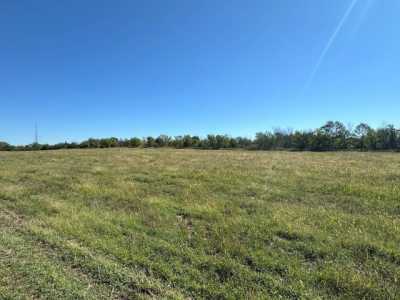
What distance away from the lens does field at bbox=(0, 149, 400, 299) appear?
3.63 meters

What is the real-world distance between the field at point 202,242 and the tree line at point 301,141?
46085 millimetres

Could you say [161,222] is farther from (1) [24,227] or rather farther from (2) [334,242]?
→ (2) [334,242]

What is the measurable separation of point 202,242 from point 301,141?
207ft

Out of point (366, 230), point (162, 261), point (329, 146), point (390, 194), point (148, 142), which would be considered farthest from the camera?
point (329, 146)

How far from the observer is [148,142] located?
56406 millimetres

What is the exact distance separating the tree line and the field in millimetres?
46085

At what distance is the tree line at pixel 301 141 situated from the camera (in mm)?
56703

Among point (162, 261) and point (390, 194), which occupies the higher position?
point (390, 194)

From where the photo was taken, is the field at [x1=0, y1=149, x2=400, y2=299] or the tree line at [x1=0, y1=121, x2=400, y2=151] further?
the tree line at [x1=0, y1=121, x2=400, y2=151]

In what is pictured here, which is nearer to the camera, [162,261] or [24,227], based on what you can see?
[162,261]

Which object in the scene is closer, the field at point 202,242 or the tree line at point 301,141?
the field at point 202,242

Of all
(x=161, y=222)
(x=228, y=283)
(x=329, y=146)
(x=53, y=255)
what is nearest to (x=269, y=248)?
(x=228, y=283)

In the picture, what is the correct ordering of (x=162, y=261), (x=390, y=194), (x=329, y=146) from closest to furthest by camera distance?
(x=162, y=261) → (x=390, y=194) → (x=329, y=146)

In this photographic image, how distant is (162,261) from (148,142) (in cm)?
5312
